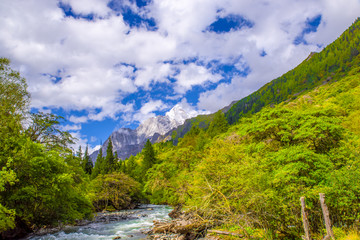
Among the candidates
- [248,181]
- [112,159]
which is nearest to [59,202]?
[248,181]

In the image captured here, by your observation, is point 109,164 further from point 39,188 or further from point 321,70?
point 321,70

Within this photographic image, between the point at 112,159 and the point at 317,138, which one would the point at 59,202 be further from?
the point at 112,159

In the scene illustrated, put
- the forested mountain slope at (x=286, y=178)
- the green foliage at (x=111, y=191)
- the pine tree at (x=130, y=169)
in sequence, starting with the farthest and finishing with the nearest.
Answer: the pine tree at (x=130, y=169) → the green foliage at (x=111, y=191) → the forested mountain slope at (x=286, y=178)

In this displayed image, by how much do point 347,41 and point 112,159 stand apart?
19591cm

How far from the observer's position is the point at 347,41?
16262 centimetres

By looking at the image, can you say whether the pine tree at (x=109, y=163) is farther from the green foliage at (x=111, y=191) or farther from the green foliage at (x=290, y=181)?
the green foliage at (x=290, y=181)

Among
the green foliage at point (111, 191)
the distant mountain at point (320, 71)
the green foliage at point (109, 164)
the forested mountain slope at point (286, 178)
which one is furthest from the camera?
the distant mountain at point (320, 71)

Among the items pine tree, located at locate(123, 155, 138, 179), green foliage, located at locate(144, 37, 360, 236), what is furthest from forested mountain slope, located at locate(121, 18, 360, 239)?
pine tree, located at locate(123, 155, 138, 179)

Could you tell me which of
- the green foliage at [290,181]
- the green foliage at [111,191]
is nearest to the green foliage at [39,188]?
the green foliage at [290,181]

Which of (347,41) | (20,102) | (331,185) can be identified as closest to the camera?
(331,185)

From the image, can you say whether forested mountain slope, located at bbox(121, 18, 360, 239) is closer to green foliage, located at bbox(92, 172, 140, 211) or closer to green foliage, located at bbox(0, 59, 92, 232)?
green foliage, located at bbox(0, 59, 92, 232)

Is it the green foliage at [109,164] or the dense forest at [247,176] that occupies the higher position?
the green foliage at [109,164]

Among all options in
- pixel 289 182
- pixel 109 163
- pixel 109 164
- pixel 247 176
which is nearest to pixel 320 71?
pixel 109 163

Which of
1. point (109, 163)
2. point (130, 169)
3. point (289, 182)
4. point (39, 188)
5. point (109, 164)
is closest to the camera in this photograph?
point (289, 182)
